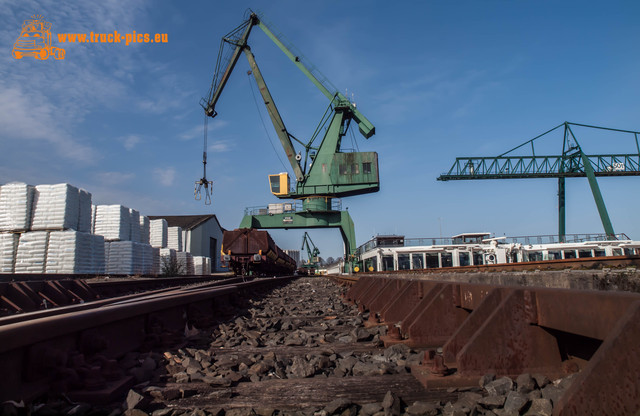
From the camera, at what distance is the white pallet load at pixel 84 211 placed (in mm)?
12914

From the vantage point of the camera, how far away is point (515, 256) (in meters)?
22.0

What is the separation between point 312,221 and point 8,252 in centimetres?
2069

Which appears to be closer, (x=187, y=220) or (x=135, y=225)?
(x=135, y=225)

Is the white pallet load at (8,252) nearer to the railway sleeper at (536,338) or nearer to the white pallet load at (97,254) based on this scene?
the white pallet load at (97,254)

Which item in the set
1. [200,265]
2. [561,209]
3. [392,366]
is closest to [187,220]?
[200,265]

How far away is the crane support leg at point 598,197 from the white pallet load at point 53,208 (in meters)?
40.4

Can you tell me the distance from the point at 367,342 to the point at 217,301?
242 cm

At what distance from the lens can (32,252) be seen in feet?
38.7

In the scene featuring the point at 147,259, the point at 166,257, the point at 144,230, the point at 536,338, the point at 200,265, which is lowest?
the point at 536,338

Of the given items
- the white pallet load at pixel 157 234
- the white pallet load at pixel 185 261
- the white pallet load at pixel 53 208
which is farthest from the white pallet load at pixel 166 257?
the white pallet load at pixel 53 208

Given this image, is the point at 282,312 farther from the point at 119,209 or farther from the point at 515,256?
the point at 515,256

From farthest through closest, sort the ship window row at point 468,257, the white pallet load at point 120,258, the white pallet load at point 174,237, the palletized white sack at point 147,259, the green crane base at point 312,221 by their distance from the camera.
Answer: the green crane base at point 312,221 → the white pallet load at point 174,237 → the ship window row at point 468,257 → the palletized white sack at point 147,259 → the white pallet load at point 120,258

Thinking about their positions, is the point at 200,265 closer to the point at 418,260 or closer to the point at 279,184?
the point at 279,184

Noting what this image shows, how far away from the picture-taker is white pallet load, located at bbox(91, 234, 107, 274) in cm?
→ 1269
